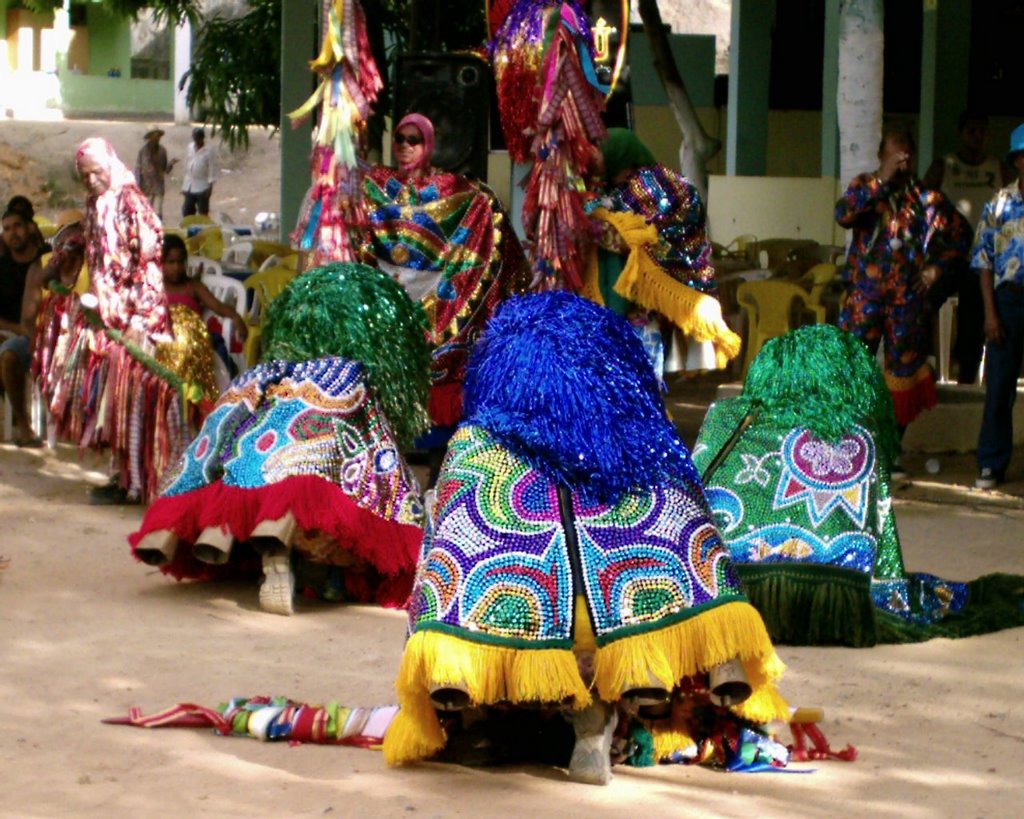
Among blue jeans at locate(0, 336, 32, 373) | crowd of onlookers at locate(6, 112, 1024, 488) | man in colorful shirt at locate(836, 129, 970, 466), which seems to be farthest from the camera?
blue jeans at locate(0, 336, 32, 373)

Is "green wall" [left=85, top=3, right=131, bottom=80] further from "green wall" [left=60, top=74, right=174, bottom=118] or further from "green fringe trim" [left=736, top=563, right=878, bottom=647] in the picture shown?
"green fringe trim" [left=736, top=563, right=878, bottom=647]

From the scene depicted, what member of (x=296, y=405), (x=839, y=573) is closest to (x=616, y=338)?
(x=839, y=573)

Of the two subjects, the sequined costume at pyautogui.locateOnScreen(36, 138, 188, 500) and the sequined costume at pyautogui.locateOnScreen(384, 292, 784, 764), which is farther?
the sequined costume at pyautogui.locateOnScreen(36, 138, 188, 500)

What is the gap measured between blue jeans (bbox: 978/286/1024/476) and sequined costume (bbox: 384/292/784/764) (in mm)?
5073

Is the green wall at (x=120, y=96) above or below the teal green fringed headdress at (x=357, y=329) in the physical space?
above

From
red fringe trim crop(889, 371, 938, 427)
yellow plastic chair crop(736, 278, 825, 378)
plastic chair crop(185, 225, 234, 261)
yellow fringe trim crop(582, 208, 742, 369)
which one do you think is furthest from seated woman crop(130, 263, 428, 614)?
plastic chair crop(185, 225, 234, 261)

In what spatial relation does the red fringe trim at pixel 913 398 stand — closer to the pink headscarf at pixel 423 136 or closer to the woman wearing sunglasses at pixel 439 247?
the woman wearing sunglasses at pixel 439 247

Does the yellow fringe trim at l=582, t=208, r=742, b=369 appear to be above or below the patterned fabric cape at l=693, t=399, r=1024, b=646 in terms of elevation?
above

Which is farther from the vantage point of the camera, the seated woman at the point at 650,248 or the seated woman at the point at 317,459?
the seated woman at the point at 650,248

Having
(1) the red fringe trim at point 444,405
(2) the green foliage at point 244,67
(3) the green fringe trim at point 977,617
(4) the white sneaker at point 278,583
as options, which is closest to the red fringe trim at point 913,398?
(1) the red fringe trim at point 444,405

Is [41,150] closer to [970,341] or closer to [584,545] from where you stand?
[970,341]

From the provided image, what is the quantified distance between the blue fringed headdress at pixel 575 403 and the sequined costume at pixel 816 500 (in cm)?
152

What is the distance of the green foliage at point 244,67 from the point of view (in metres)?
17.0

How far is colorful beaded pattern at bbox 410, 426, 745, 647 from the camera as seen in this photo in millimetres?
4852
